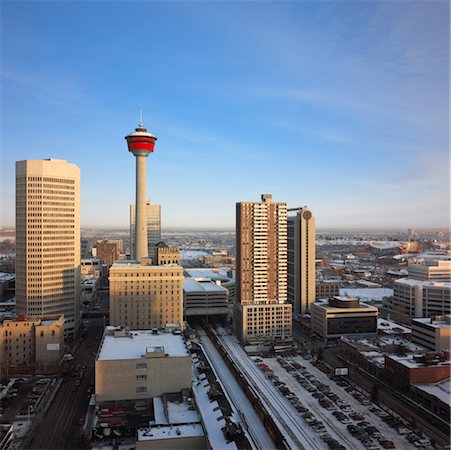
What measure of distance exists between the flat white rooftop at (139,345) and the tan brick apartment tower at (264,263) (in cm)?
1400

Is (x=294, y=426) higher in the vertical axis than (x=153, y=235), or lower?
lower

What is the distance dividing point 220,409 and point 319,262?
84504 millimetres

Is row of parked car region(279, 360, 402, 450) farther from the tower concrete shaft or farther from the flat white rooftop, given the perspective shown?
the tower concrete shaft

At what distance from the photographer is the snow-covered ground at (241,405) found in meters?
23.5

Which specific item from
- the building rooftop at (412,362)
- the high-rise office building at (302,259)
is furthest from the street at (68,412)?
the high-rise office building at (302,259)

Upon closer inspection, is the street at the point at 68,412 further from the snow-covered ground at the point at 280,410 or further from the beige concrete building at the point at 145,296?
the snow-covered ground at the point at 280,410

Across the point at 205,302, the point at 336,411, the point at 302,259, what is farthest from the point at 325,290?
the point at 336,411

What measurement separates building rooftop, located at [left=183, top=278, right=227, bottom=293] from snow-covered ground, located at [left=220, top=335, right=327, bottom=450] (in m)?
14.8

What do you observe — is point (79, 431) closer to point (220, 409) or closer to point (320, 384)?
point (220, 409)

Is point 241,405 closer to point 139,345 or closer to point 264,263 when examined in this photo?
point 139,345

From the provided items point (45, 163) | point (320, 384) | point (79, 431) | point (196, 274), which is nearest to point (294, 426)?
point (320, 384)

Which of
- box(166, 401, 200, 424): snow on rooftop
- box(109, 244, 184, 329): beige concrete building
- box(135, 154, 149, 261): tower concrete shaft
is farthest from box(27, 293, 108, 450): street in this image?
box(135, 154, 149, 261): tower concrete shaft

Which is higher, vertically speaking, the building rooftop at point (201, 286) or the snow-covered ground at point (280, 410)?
the building rooftop at point (201, 286)

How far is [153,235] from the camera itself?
101m
